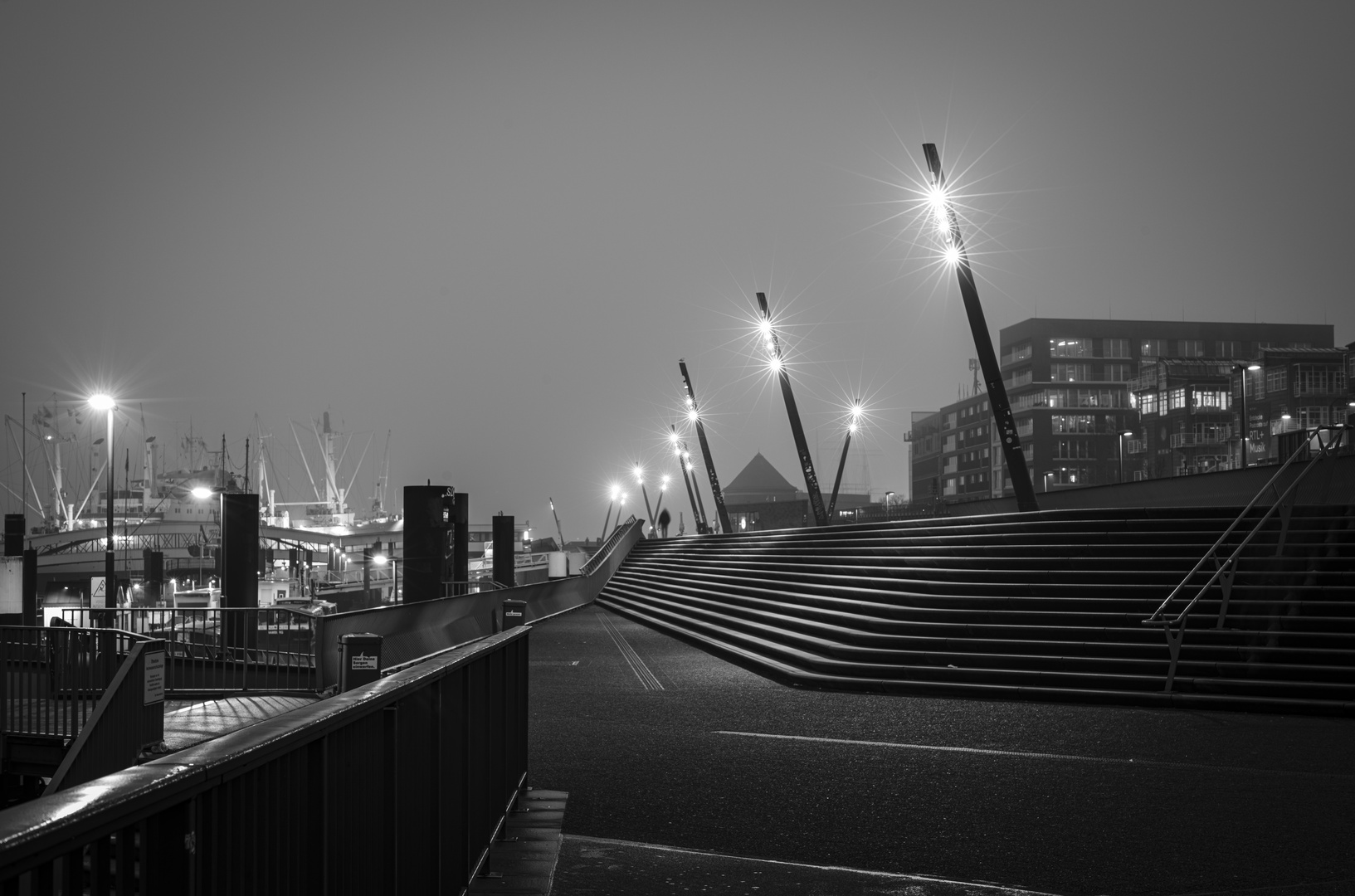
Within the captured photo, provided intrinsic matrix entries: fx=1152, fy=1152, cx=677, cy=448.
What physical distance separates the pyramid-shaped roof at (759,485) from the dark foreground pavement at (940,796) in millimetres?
174955

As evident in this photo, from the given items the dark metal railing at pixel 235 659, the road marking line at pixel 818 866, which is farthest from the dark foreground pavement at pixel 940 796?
the dark metal railing at pixel 235 659

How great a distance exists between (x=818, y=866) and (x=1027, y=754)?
15.1 feet

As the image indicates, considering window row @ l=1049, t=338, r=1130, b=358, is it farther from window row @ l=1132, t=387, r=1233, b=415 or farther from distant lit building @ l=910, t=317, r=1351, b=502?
window row @ l=1132, t=387, r=1233, b=415

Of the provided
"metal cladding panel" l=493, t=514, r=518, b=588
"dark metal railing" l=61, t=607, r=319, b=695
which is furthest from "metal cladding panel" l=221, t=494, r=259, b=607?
"metal cladding panel" l=493, t=514, r=518, b=588

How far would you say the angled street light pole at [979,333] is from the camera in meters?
23.2

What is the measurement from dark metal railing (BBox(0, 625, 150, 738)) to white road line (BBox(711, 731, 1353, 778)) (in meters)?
6.61

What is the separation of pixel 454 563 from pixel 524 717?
2081 centimetres

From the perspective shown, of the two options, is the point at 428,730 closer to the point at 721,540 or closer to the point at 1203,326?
the point at 721,540

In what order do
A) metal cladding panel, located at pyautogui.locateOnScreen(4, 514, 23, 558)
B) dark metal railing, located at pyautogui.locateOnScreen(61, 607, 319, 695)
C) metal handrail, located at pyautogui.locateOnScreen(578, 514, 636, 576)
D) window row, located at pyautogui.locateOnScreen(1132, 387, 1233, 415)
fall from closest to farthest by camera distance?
dark metal railing, located at pyautogui.locateOnScreen(61, 607, 319, 695) → metal cladding panel, located at pyautogui.locateOnScreen(4, 514, 23, 558) → metal handrail, located at pyautogui.locateOnScreen(578, 514, 636, 576) → window row, located at pyautogui.locateOnScreen(1132, 387, 1233, 415)

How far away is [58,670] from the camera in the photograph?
40.8 ft

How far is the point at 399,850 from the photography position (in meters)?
4.23

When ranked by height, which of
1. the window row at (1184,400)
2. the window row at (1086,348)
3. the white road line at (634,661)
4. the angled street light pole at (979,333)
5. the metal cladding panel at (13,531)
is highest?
the window row at (1086,348)

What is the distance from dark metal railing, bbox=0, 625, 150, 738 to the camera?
1218 centimetres

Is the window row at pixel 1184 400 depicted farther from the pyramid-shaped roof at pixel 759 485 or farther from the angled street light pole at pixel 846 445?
the pyramid-shaped roof at pixel 759 485
